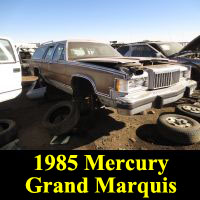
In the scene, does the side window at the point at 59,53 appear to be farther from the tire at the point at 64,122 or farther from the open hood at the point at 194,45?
the open hood at the point at 194,45

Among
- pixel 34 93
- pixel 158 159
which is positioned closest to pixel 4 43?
pixel 34 93

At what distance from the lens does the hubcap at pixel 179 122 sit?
3.80 m

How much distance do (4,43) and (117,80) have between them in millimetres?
2878

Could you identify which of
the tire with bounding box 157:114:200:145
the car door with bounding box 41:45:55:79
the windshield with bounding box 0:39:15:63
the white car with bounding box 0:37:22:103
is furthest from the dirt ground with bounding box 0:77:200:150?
the windshield with bounding box 0:39:15:63

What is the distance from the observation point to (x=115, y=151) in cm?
331

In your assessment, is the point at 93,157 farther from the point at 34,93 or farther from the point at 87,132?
the point at 34,93

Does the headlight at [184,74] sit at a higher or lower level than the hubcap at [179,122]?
higher

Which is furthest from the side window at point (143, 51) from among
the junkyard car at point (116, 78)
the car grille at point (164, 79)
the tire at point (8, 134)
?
the tire at point (8, 134)

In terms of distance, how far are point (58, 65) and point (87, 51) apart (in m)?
0.87

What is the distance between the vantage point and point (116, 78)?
3.33 meters

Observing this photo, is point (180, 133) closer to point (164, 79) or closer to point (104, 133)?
point (164, 79)

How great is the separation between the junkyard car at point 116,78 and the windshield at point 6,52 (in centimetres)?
116

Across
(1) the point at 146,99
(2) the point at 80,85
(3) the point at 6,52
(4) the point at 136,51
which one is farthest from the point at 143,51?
(3) the point at 6,52

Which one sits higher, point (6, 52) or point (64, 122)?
point (6, 52)
